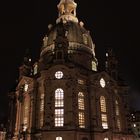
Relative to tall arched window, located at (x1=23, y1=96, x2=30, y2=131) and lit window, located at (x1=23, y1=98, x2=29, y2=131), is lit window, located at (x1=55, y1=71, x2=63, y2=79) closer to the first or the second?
tall arched window, located at (x1=23, y1=96, x2=30, y2=131)

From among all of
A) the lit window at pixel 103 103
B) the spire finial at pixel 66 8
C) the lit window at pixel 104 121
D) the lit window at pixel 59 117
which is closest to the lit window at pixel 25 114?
Result: the lit window at pixel 59 117

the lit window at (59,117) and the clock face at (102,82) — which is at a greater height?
the clock face at (102,82)

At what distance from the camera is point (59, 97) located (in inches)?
2331

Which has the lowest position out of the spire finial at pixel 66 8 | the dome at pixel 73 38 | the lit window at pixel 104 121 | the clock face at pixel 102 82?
the lit window at pixel 104 121

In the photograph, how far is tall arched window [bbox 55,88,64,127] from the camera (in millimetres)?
56844

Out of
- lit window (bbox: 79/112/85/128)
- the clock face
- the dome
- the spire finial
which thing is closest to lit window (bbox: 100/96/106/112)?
the clock face

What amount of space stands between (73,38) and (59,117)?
2485cm

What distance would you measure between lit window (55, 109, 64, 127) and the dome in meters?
19.9

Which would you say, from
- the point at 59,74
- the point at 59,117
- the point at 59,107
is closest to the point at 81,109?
the point at 59,107

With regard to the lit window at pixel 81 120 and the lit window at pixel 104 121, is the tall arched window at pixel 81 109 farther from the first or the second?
the lit window at pixel 104 121

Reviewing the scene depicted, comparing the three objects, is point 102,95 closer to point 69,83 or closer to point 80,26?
point 69,83

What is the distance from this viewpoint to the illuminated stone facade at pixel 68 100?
56.9 metres

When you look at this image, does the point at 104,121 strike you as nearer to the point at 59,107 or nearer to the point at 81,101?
the point at 81,101

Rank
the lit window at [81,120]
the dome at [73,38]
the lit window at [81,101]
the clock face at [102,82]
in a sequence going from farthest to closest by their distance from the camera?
the dome at [73,38]
the clock face at [102,82]
the lit window at [81,101]
the lit window at [81,120]
